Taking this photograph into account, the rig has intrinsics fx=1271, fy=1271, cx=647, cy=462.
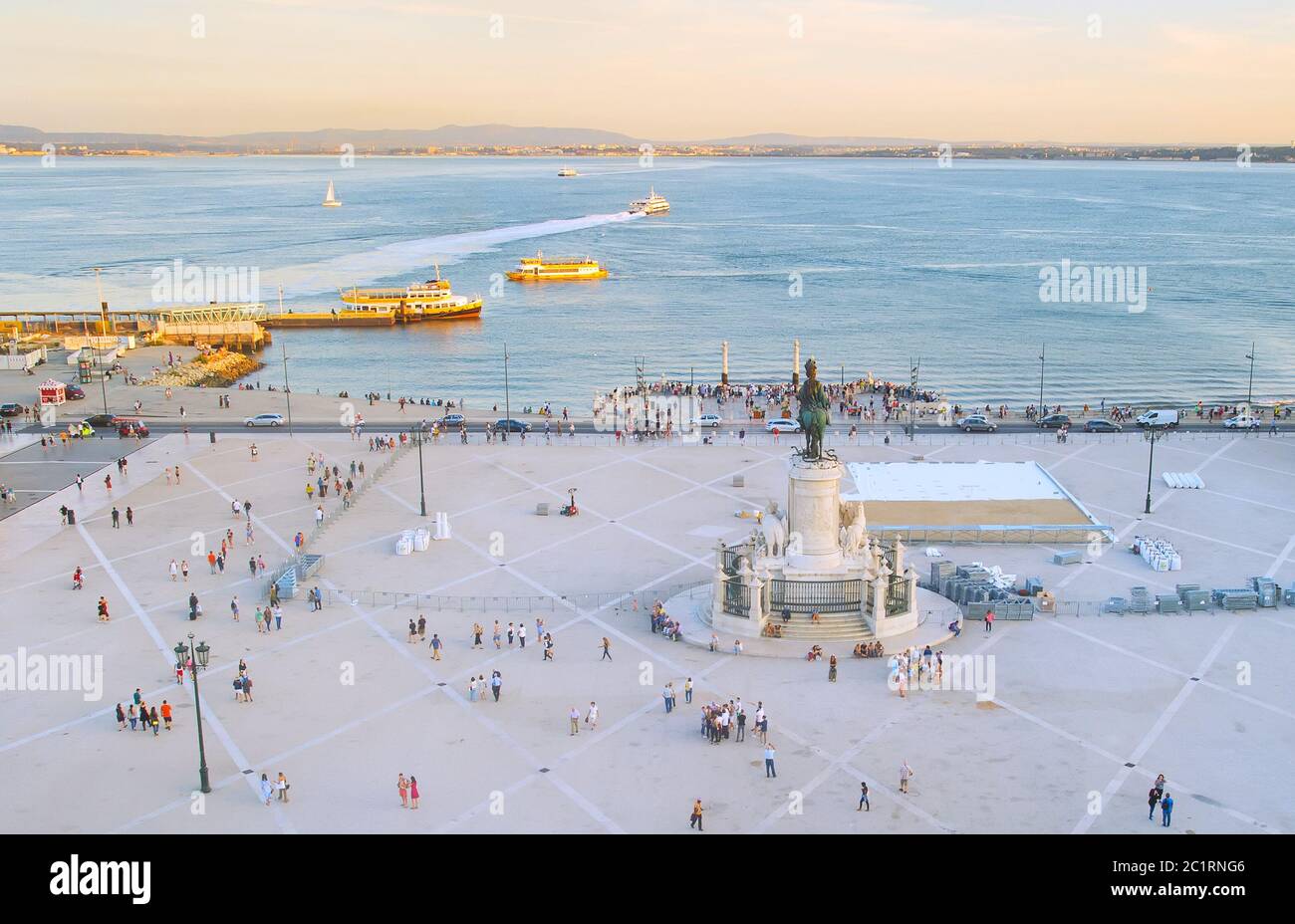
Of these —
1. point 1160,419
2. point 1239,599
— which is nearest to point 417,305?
point 1160,419

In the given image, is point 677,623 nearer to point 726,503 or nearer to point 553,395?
point 726,503

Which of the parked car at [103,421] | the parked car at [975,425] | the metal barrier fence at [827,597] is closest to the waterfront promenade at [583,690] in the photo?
the metal barrier fence at [827,597]

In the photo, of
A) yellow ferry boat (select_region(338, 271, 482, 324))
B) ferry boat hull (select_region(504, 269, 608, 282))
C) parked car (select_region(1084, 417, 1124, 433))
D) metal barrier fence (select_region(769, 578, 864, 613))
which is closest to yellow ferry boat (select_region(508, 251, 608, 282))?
ferry boat hull (select_region(504, 269, 608, 282))

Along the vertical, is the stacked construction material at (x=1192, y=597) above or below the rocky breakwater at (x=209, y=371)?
below

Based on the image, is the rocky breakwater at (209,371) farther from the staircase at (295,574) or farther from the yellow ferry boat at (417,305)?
the staircase at (295,574)

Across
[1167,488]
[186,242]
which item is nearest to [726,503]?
[1167,488]

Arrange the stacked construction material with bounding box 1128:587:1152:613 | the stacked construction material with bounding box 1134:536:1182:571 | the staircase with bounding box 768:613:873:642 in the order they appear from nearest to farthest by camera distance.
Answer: the staircase with bounding box 768:613:873:642, the stacked construction material with bounding box 1128:587:1152:613, the stacked construction material with bounding box 1134:536:1182:571

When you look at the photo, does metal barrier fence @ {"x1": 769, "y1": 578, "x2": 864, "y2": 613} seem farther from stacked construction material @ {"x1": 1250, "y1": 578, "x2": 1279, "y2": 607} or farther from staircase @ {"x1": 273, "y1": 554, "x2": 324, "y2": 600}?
staircase @ {"x1": 273, "y1": 554, "x2": 324, "y2": 600}
